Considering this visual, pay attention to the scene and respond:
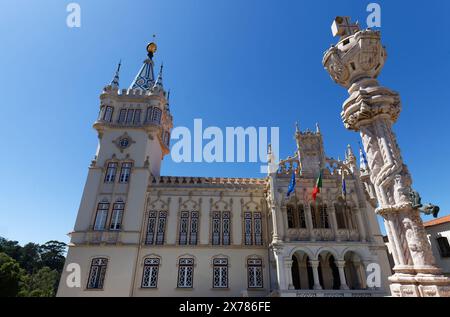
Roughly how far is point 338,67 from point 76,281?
78.3 feet

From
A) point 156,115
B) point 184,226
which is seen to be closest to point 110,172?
point 156,115

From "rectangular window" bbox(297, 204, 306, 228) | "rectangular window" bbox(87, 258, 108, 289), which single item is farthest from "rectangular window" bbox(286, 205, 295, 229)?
"rectangular window" bbox(87, 258, 108, 289)

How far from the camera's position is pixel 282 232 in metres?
19.7

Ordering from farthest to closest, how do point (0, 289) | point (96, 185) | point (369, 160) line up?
point (0, 289) → point (96, 185) → point (369, 160)

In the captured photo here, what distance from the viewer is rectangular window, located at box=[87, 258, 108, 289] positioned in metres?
19.5

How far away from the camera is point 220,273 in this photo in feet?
68.3

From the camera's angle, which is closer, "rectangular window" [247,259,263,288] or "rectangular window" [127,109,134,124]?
"rectangular window" [247,259,263,288]

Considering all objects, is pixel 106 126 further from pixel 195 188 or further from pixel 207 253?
pixel 207 253

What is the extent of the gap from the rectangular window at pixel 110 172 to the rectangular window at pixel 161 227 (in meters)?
6.11

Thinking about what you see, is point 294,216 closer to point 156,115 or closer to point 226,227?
point 226,227

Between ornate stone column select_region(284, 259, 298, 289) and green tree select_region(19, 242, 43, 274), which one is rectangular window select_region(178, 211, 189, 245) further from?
green tree select_region(19, 242, 43, 274)

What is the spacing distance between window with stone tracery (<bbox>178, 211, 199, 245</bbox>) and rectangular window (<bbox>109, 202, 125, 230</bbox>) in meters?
5.64
